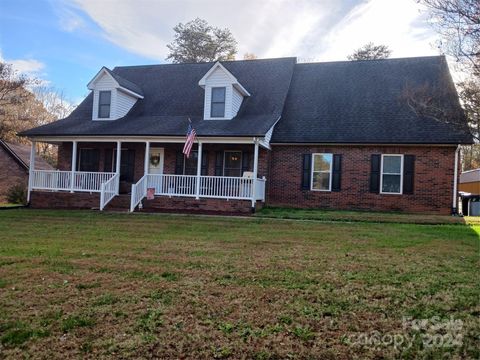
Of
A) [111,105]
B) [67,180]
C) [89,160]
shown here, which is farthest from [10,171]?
[111,105]

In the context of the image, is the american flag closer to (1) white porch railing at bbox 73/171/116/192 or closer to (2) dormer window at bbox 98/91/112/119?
(1) white porch railing at bbox 73/171/116/192

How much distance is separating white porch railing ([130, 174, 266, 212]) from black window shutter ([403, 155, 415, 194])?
5349mm

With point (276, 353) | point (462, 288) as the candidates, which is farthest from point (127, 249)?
point (462, 288)

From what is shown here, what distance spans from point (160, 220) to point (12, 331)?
801cm

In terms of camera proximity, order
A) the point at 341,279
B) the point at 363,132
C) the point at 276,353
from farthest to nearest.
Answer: the point at 363,132 → the point at 341,279 → the point at 276,353

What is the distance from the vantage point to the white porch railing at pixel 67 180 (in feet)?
52.5

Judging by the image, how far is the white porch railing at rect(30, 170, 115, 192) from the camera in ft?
52.5

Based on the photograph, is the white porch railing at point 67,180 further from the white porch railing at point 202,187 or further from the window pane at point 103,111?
the window pane at point 103,111

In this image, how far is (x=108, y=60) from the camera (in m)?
24.0

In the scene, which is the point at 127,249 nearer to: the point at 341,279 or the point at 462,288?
the point at 341,279

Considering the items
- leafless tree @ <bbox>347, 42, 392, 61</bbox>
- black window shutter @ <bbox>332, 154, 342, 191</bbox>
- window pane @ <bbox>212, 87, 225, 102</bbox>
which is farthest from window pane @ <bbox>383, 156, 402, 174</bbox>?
leafless tree @ <bbox>347, 42, 392, 61</bbox>

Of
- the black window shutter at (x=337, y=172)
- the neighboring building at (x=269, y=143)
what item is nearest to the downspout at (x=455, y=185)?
the neighboring building at (x=269, y=143)

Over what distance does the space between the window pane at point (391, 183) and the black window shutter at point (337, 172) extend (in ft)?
5.42

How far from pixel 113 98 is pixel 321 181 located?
10.1m
